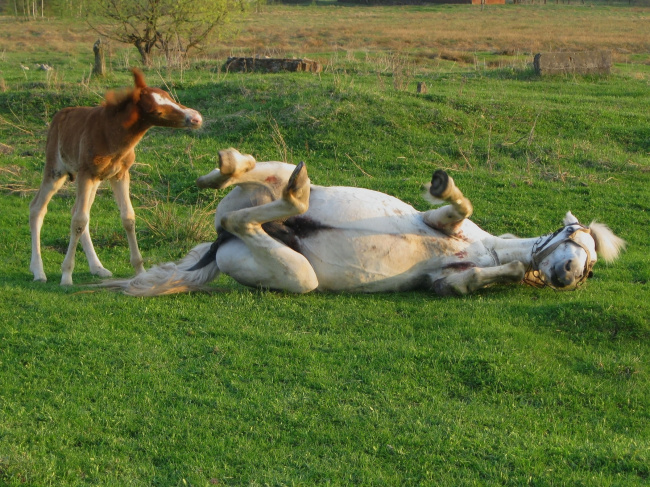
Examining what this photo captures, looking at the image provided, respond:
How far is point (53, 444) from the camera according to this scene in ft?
13.8

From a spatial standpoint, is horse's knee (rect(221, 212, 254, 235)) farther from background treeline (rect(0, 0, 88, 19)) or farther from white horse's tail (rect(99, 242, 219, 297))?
background treeline (rect(0, 0, 88, 19))

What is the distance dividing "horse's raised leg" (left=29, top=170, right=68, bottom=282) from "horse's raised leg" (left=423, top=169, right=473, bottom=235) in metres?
3.80

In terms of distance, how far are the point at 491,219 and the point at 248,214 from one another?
4601mm

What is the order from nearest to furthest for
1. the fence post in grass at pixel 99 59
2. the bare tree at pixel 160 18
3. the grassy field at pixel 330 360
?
the grassy field at pixel 330 360
the fence post in grass at pixel 99 59
the bare tree at pixel 160 18

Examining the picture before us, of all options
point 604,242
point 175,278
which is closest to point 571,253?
point 604,242

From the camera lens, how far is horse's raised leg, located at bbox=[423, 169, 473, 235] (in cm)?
627

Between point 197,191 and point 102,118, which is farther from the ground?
point 102,118

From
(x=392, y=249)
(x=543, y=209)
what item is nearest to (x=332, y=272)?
(x=392, y=249)

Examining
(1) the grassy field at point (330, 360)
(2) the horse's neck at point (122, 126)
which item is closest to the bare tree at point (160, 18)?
(1) the grassy field at point (330, 360)

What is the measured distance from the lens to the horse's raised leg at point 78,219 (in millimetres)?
7188

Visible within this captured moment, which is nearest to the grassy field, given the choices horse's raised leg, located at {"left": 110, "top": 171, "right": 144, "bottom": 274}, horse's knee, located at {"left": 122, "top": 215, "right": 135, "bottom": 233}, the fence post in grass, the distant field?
horse's raised leg, located at {"left": 110, "top": 171, "right": 144, "bottom": 274}

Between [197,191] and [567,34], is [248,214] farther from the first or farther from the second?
[567,34]

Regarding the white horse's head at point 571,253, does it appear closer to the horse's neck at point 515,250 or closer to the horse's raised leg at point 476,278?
the horse's neck at point 515,250

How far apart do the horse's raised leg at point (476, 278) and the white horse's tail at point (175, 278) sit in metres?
2.15
